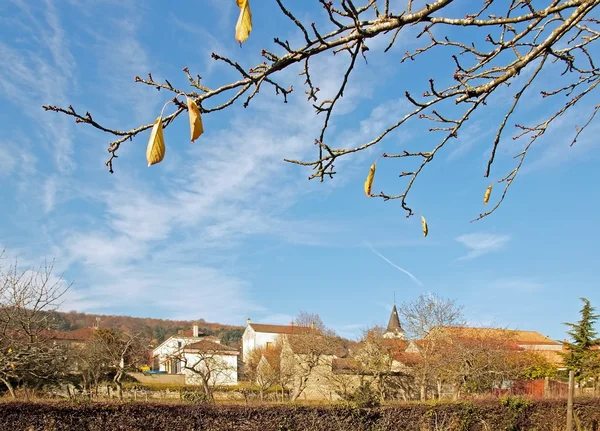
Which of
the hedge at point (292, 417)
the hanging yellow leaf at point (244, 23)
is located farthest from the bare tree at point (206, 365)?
the hanging yellow leaf at point (244, 23)

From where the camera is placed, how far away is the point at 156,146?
117 centimetres

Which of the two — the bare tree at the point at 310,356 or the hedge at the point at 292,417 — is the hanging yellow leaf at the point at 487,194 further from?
the bare tree at the point at 310,356

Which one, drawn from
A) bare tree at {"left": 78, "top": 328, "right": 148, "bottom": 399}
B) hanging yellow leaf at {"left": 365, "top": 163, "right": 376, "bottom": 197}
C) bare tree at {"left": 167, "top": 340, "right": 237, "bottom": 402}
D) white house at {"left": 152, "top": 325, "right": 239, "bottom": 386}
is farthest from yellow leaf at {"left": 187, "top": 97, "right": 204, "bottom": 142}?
bare tree at {"left": 78, "top": 328, "right": 148, "bottom": 399}

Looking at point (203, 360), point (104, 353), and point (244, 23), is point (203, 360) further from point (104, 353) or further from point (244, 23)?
point (244, 23)

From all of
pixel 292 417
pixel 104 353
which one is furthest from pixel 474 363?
pixel 104 353

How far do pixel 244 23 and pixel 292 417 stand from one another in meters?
12.5

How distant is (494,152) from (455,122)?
332 mm

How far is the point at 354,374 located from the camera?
24.2 meters

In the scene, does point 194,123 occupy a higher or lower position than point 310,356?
higher

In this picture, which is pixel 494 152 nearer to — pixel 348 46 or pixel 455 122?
pixel 455 122

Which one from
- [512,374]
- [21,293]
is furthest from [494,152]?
[512,374]

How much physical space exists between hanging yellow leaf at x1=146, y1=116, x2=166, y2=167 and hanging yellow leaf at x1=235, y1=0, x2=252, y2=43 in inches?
10.6

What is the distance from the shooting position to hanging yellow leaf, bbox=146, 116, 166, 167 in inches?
45.3

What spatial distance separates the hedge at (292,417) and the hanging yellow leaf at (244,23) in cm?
1161
